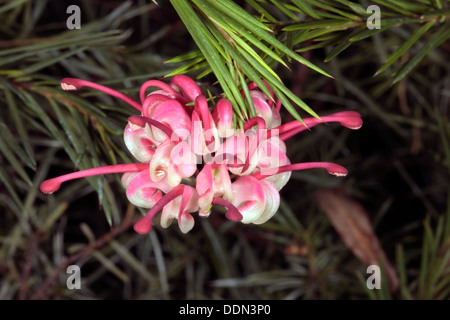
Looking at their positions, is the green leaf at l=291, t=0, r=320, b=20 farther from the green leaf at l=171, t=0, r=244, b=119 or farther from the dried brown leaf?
the dried brown leaf

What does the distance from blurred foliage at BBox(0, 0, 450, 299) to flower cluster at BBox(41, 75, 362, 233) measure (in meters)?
0.14

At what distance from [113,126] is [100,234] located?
0.53m

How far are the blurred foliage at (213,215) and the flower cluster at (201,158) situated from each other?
14 centimetres

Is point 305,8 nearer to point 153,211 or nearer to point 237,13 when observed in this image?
point 237,13

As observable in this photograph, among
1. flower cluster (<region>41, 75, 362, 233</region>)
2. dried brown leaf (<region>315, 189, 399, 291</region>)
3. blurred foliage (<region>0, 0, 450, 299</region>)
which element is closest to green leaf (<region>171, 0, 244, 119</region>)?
flower cluster (<region>41, 75, 362, 233</region>)

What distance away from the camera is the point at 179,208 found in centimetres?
36

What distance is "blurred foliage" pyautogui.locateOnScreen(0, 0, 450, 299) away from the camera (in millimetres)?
630

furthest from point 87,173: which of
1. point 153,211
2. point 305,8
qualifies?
point 305,8

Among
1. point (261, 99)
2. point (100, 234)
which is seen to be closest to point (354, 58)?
point (100, 234)

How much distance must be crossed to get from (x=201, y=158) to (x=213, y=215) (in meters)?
0.58

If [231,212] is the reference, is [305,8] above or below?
above

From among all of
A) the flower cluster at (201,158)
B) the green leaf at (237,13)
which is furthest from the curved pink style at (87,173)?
the green leaf at (237,13)

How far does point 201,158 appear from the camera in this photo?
0.36m
